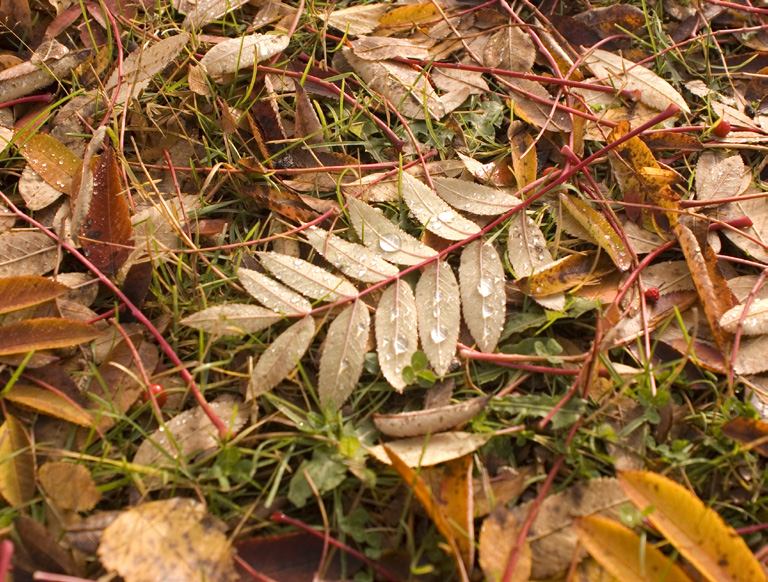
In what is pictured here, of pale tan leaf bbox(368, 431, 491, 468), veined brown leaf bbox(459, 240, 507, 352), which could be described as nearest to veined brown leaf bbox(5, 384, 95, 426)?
pale tan leaf bbox(368, 431, 491, 468)

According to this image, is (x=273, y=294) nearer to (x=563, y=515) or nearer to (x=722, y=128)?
(x=563, y=515)

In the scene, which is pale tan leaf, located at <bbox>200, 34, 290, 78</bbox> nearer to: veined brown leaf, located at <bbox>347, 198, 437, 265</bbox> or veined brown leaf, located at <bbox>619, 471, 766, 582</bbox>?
veined brown leaf, located at <bbox>347, 198, 437, 265</bbox>

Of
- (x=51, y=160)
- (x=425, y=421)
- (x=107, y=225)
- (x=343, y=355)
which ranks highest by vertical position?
(x=51, y=160)

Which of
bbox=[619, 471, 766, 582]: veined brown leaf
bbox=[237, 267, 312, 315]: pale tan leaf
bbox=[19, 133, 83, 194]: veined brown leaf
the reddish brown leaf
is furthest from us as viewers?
bbox=[19, 133, 83, 194]: veined brown leaf

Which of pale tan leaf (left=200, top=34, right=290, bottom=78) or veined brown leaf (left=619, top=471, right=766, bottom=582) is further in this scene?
pale tan leaf (left=200, top=34, right=290, bottom=78)

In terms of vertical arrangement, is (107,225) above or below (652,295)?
above

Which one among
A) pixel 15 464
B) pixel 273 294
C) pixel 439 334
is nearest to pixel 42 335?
pixel 15 464

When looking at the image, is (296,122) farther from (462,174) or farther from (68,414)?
(68,414)
